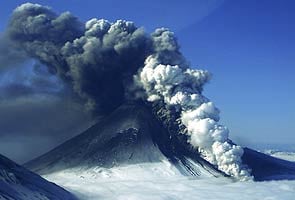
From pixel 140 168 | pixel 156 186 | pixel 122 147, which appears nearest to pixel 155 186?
pixel 156 186

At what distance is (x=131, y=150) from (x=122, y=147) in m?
2.76

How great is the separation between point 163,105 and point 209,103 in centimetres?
1991

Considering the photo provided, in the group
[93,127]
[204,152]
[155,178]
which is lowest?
[155,178]

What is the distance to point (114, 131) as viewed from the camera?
162125 millimetres

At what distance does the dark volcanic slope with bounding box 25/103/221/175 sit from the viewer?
14938cm

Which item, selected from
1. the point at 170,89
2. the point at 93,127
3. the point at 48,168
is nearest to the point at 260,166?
the point at 170,89

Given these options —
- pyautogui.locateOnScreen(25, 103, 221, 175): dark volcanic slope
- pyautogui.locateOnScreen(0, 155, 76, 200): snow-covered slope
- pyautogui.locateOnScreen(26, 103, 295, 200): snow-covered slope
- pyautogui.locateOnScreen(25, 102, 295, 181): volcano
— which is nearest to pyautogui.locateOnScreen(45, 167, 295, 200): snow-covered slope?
pyautogui.locateOnScreen(26, 103, 295, 200): snow-covered slope

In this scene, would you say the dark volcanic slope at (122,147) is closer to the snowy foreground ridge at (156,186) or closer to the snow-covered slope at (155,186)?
the snowy foreground ridge at (156,186)

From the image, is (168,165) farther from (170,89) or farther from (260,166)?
(260,166)

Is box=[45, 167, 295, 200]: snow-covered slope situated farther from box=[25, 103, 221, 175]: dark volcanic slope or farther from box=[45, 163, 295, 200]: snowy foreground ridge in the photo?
box=[25, 103, 221, 175]: dark volcanic slope

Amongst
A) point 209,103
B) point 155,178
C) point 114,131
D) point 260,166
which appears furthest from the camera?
point 260,166

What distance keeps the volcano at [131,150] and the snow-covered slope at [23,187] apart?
1500 inches

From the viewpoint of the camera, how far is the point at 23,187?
95.4m

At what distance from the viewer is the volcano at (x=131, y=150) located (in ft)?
487
